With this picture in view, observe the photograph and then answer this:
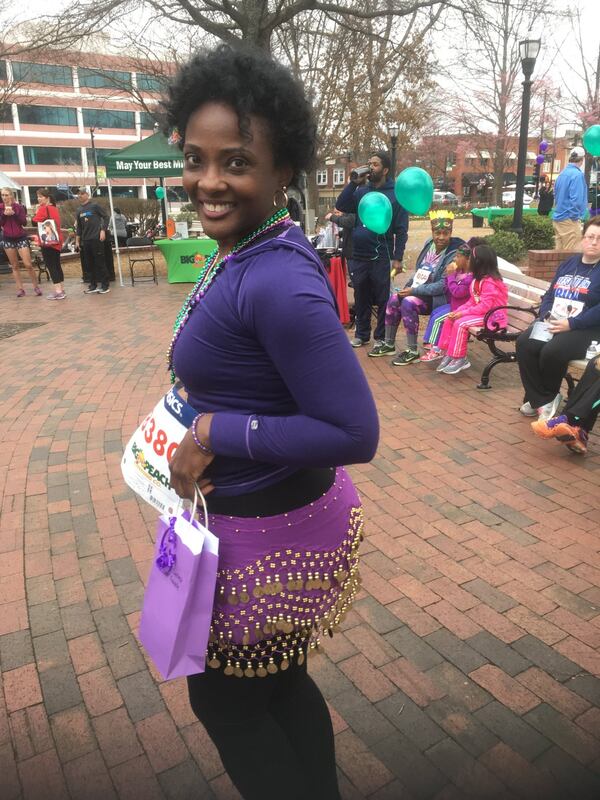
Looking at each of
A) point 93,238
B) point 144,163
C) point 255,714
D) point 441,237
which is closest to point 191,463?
point 255,714

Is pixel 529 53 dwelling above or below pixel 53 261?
above

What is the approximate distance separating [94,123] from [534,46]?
58.6 metres

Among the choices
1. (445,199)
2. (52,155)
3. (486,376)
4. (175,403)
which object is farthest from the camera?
(52,155)

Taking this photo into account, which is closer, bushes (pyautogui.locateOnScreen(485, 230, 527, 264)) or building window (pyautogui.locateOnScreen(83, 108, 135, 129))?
bushes (pyautogui.locateOnScreen(485, 230, 527, 264))

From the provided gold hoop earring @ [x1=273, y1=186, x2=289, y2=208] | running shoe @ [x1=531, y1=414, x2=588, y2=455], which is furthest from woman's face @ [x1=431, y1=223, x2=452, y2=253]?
A: gold hoop earring @ [x1=273, y1=186, x2=289, y2=208]

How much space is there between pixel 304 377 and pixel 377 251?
19.7ft

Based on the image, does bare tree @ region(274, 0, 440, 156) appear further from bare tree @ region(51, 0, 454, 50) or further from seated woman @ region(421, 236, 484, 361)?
seated woman @ region(421, 236, 484, 361)

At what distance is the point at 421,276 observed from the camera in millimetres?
6613

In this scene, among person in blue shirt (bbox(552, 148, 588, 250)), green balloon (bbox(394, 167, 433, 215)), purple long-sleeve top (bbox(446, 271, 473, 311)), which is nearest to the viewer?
purple long-sleeve top (bbox(446, 271, 473, 311))

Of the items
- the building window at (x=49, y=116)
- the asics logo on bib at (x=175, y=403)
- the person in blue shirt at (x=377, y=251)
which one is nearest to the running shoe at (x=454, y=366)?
the person in blue shirt at (x=377, y=251)

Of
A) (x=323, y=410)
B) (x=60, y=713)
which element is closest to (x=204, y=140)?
(x=323, y=410)

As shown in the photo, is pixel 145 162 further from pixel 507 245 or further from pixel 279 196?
pixel 279 196

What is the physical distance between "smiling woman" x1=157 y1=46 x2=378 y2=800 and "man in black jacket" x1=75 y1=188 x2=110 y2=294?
36.8ft

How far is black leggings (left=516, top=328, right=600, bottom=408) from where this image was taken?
4.61m
